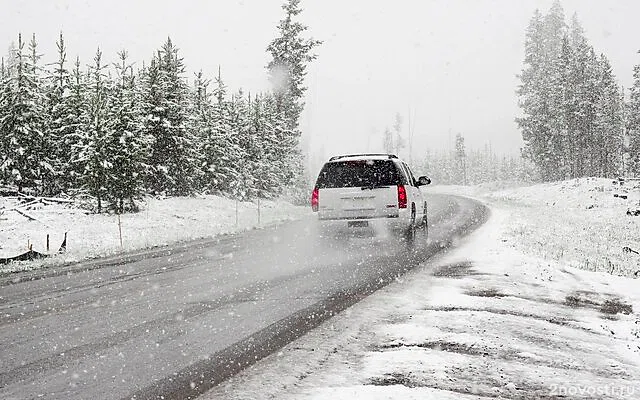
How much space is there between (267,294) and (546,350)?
3792 millimetres

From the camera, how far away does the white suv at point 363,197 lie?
1226cm

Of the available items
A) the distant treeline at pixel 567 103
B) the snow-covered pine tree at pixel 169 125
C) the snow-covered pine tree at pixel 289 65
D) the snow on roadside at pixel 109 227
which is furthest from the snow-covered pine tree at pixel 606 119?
the snow on roadside at pixel 109 227

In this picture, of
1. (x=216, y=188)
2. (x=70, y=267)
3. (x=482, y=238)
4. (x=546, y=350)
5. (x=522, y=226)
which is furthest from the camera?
(x=216, y=188)

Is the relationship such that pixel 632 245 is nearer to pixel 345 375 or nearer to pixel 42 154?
pixel 345 375

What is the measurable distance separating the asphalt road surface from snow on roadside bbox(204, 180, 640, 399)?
1.50ft

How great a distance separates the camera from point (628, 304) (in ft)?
23.3

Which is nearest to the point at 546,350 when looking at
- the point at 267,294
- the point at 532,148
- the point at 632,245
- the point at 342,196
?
the point at 267,294

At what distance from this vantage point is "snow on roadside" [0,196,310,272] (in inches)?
590

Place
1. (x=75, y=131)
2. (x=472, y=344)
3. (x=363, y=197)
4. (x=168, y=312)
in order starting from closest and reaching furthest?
(x=472, y=344), (x=168, y=312), (x=363, y=197), (x=75, y=131)

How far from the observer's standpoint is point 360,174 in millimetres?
12453

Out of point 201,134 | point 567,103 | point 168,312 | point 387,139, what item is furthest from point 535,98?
point 387,139

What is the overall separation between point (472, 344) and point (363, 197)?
295 inches

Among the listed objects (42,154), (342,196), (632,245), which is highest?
(42,154)

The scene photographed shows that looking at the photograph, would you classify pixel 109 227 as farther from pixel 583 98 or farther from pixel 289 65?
pixel 583 98
